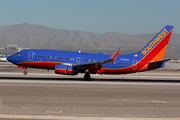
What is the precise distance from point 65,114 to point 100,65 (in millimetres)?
22277

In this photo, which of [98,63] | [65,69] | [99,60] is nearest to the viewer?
[65,69]

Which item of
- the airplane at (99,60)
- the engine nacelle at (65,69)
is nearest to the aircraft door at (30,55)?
the airplane at (99,60)

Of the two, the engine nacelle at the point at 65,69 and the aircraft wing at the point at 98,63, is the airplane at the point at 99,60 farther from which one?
the engine nacelle at the point at 65,69

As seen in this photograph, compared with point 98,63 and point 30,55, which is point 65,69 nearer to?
point 98,63

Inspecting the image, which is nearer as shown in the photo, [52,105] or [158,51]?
[52,105]

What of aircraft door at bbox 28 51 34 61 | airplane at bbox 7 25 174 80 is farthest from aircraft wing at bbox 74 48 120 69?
aircraft door at bbox 28 51 34 61

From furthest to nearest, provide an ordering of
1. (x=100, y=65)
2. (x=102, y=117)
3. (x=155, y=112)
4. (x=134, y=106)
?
(x=100, y=65), (x=134, y=106), (x=155, y=112), (x=102, y=117)

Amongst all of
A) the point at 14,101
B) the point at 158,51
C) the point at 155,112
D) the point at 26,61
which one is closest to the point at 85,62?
the point at 26,61

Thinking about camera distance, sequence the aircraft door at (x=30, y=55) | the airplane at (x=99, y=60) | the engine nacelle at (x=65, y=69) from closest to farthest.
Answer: the engine nacelle at (x=65, y=69) < the airplane at (x=99, y=60) < the aircraft door at (x=30, y=55)

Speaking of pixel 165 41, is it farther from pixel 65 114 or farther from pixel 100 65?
pixel 65 114

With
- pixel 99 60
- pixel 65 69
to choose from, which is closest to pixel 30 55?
pixel 65 69

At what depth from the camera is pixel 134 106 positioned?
17.2 meters

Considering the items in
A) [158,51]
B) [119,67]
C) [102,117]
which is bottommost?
[102,117]

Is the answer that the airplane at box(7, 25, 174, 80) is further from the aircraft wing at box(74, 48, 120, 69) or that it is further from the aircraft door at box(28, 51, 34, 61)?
the aircraft wing at box(74, 48, 120, 69)
